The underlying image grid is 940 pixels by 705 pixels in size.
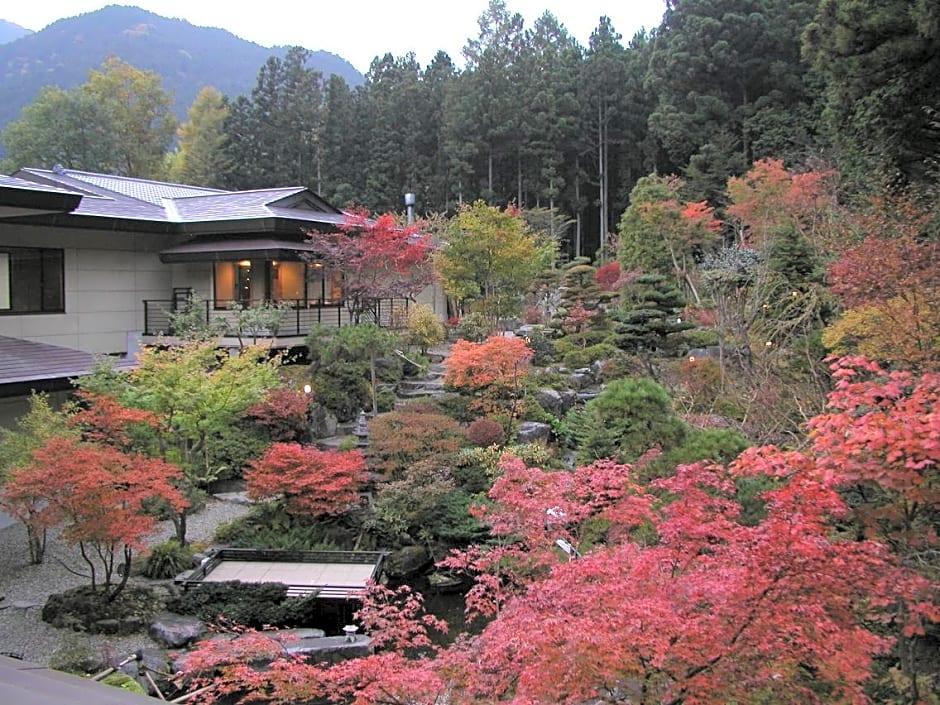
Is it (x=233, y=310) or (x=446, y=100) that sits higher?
(x=446, y=100)

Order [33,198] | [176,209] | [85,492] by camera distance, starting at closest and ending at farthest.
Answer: [85,492] → [33,198] → [176,209]

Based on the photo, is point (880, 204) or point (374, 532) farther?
point (880, 204)

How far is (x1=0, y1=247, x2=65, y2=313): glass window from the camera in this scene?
46.0ft

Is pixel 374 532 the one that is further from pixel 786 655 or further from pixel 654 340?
pixel 654 340

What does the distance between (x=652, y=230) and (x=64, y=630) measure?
67.9 ft

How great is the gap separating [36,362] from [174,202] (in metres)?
11.0

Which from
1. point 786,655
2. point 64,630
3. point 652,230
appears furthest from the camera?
point 652,230

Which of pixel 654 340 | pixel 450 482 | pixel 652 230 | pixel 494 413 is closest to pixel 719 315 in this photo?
pixel 654 340

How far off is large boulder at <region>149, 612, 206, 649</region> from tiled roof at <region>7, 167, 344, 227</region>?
10260 millimetres

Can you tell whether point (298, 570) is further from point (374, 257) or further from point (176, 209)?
point (176, 209)

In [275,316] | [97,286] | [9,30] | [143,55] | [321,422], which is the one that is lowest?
[321,422]

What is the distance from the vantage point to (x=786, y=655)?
13.2ft

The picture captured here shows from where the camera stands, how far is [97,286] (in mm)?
15992

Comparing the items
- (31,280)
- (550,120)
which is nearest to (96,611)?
(31,280)
